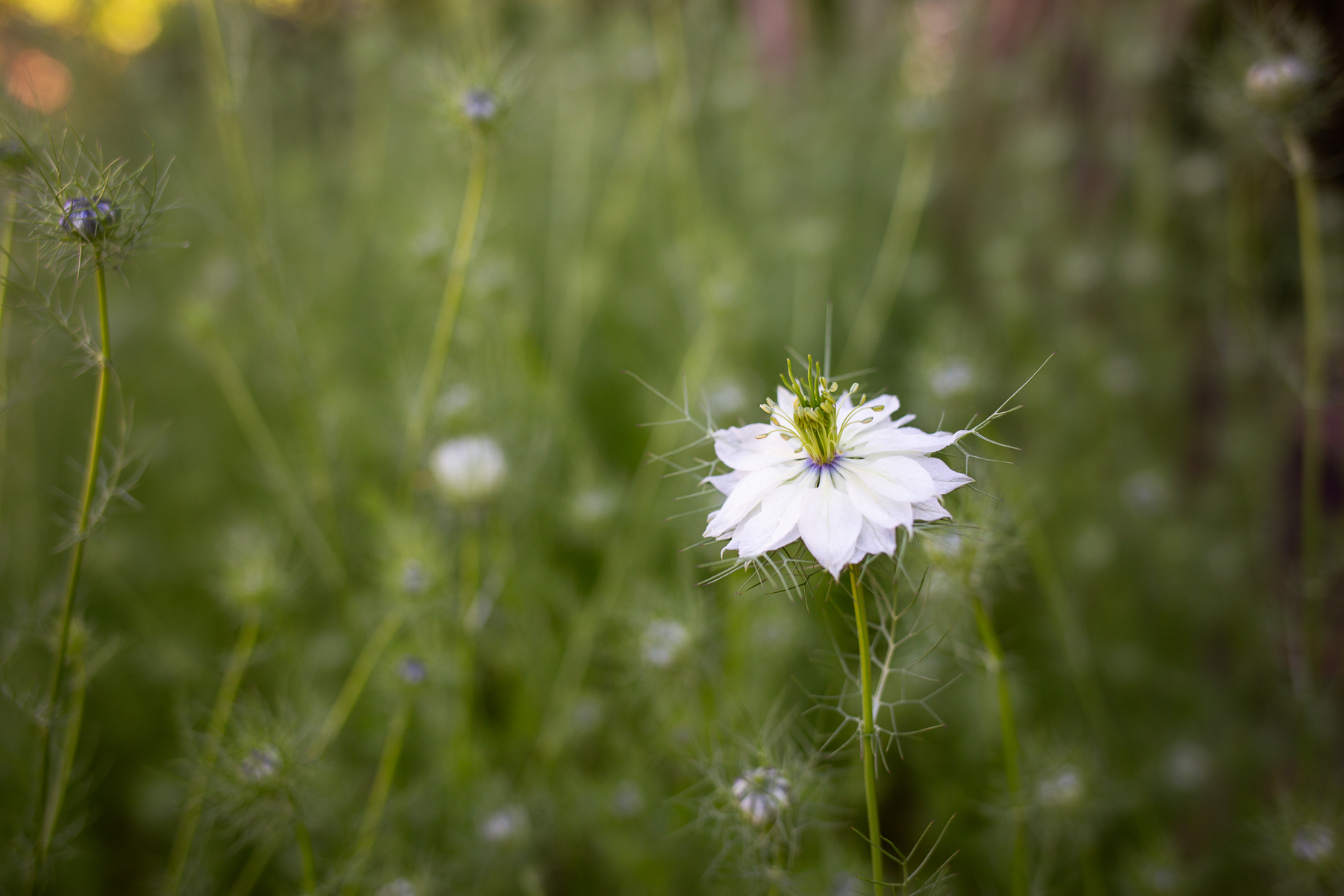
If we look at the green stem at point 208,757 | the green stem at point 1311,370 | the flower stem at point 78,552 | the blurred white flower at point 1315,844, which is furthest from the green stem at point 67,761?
the green stem at point 1311,370

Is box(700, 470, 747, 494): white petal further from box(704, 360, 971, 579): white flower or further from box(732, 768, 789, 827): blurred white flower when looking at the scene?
box(732, 768, 789, 827): blurred white flower

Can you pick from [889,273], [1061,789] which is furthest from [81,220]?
[889,273]

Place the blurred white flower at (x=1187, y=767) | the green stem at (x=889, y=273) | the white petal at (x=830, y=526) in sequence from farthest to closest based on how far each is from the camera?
the green stem at (x=889, y=273) → the blurred white flower at (x=1187, y=767) → the white petal at (x=830, y=526)

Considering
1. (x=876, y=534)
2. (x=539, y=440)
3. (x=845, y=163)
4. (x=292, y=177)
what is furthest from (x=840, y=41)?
(x=876, y=534)

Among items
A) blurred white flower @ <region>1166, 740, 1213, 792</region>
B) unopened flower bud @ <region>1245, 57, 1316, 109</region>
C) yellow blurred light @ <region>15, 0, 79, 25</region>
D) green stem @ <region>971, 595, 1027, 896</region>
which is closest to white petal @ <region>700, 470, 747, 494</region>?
green stem @ <region>971, 595, 1027, 896</region>

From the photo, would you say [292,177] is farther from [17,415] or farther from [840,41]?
[840,41]

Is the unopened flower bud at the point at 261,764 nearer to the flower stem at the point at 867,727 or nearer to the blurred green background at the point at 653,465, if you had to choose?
the blurred green background at the point at 653,465
